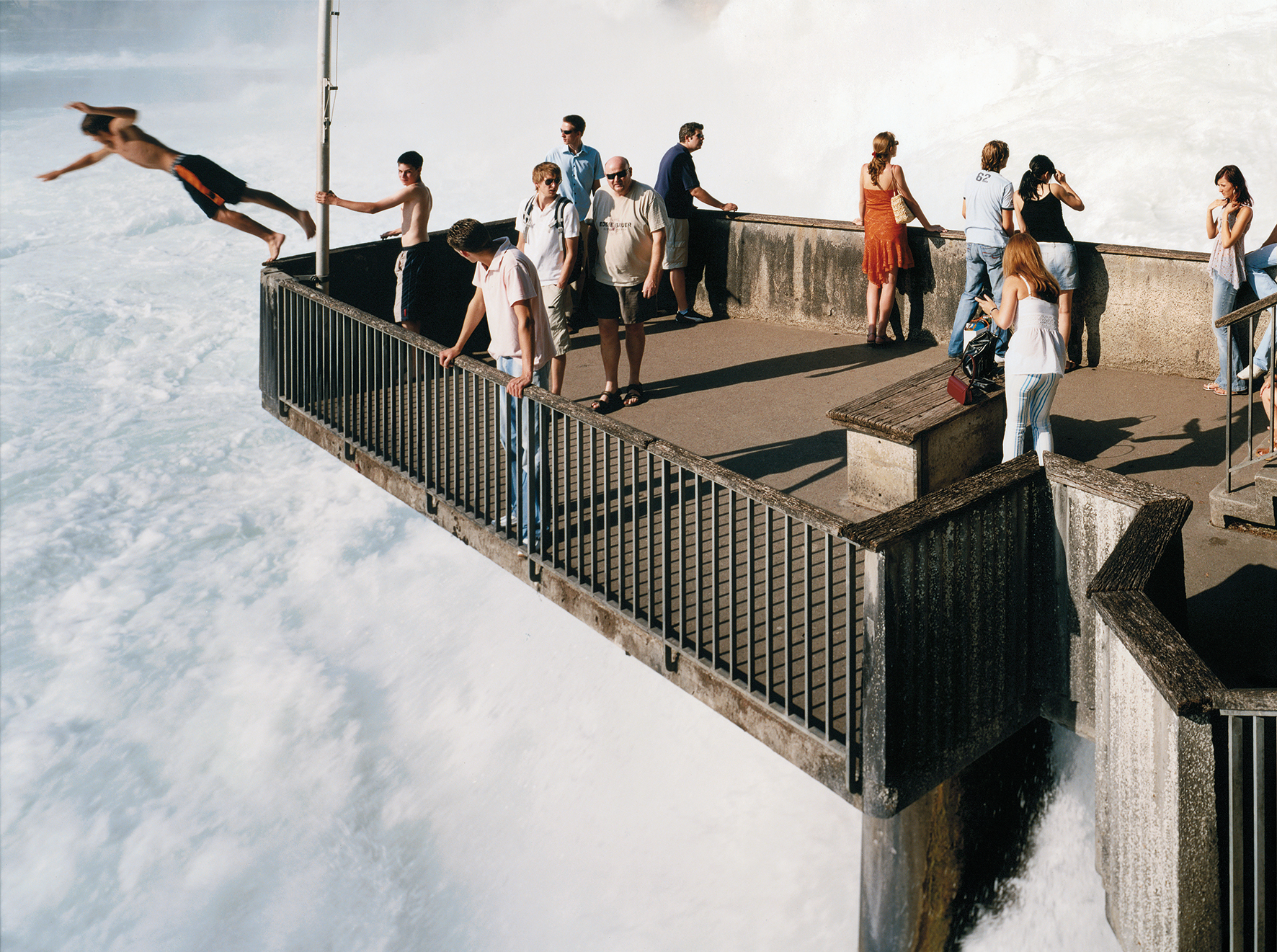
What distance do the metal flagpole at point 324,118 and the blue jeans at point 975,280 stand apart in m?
4.96

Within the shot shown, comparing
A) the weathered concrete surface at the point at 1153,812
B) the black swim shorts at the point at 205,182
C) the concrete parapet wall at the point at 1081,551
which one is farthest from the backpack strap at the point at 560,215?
the weathered concrete surface at the point at 1153,812

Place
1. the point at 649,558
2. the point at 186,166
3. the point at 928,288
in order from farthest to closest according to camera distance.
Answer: the point at 186,166
the point at 928,288
the point at 649,558

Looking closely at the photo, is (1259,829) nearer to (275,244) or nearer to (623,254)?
(623,254)

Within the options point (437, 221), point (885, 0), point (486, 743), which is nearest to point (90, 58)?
point (437, 221)

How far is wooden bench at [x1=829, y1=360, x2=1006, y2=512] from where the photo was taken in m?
7.64

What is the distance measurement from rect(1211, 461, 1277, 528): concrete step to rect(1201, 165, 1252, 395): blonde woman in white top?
1892 millimetres

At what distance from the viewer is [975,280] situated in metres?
10.3

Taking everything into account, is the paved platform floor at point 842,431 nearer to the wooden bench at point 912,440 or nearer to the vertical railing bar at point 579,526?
the wooden bench at point 912,440

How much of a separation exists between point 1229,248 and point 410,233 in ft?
19.9

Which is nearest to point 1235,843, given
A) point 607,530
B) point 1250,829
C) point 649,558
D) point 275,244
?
point 1250,829

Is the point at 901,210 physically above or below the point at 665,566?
above

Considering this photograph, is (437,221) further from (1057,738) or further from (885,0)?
(1057,738)

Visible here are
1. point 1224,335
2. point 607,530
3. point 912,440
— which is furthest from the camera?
point 1224,335

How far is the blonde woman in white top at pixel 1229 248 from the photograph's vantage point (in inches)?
355
